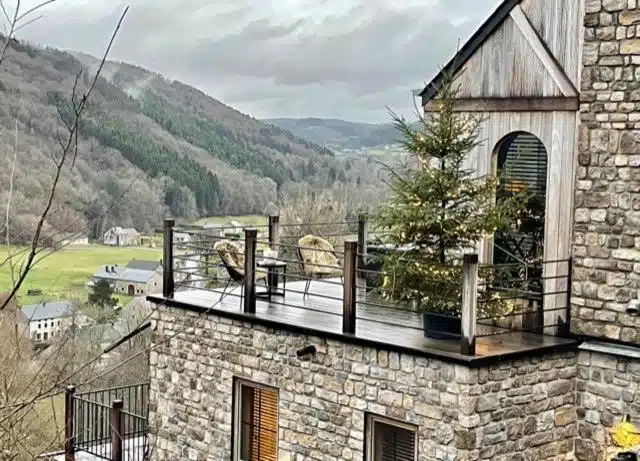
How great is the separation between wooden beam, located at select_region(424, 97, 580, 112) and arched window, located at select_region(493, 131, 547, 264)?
0.29 metres

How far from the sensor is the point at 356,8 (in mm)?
41281

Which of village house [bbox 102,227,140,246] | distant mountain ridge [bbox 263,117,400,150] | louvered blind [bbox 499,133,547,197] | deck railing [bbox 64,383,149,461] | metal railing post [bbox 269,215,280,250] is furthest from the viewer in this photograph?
distant mountain ridge [bbox 263,117,400,150]

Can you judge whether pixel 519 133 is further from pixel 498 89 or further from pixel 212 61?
pixel 212 61

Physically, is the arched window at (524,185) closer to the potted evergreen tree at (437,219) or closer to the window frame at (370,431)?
the potted evergreen tree at (437,219)

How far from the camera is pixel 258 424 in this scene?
31.3ft

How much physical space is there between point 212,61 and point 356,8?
24.5ft

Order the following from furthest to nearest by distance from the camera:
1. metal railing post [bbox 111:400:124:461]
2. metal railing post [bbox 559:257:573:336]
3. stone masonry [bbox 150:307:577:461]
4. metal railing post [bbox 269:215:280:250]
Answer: metal railing post [bbox 269:215:280:250] < metal railing post [bbox 111:400:124:461] < metal railing post [bbox 559:257:573:336] < stone masonry [bbox 150:307:577:461]

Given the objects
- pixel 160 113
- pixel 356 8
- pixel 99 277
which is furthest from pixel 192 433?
pixel 356 8

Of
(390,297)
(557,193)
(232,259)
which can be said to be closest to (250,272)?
(232,259)

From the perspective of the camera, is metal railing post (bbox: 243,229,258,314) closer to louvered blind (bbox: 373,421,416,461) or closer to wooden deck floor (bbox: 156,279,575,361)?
wooden deck floor (bbox: 156,279,575,361)

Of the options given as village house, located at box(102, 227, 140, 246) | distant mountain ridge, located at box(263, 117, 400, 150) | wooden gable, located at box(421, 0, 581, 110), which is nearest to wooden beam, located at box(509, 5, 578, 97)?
wooden gable, located at box(421, 0, 581, 110)

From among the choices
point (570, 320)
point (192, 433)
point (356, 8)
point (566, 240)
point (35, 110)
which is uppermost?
point (356, 8)

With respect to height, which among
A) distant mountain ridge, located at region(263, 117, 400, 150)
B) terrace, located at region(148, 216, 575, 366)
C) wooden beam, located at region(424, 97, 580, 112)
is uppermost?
distant mountain ridge, located at region(263, 117, 400, 150)

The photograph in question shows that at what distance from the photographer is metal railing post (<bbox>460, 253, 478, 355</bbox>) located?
25.2 ft
